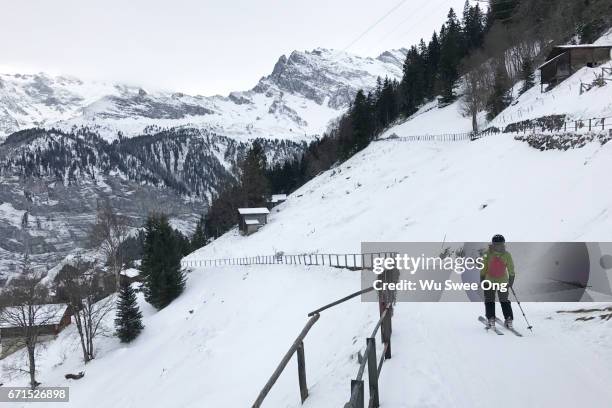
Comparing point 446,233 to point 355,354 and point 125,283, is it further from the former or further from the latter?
point 125,283

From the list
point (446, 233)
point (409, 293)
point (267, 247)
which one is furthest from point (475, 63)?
point (409, 293)

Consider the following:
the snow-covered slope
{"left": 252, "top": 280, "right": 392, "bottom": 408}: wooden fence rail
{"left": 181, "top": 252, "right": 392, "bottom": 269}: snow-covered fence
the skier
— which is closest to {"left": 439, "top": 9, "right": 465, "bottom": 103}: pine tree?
the snow-covered slope

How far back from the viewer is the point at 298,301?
22656 millimetres

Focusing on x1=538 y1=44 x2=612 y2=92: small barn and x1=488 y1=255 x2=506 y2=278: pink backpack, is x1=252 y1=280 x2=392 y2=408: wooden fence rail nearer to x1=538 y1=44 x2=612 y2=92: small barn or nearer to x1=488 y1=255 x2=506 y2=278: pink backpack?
x1=488 y1=255 x2=506 y2=278: pink backpack

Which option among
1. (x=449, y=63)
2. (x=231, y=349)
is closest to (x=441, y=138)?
(x=449, y=63)

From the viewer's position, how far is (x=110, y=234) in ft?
149

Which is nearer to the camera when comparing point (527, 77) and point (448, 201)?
point (448, 201)

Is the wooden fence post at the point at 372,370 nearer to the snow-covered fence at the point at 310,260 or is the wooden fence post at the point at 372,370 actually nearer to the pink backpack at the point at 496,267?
the pink backpack at the point at 496,267

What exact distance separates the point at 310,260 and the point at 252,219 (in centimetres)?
2762

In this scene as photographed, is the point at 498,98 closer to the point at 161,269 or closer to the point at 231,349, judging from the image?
the point at 161,269

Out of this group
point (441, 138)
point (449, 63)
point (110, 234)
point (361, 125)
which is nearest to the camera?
point (110, 234)

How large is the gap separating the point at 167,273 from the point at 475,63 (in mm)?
56417

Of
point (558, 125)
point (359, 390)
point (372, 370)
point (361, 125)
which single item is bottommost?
point (372, 370)

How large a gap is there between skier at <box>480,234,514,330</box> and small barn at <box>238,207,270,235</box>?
44.2 metres
